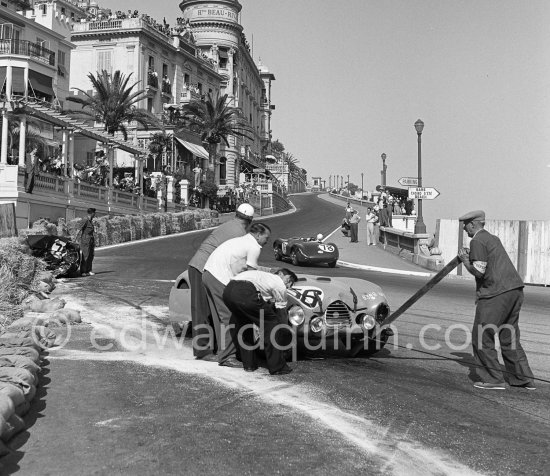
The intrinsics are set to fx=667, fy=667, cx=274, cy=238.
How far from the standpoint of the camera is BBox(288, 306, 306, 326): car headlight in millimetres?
7445

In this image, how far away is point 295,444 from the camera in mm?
4715

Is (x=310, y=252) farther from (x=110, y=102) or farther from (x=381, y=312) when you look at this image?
(x=110, y=102)

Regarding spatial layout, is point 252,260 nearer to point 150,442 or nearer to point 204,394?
point 204,394

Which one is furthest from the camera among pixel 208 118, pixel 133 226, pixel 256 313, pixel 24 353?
pixel 208 118

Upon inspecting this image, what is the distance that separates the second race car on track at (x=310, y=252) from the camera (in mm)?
21562

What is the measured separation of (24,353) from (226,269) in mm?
2235

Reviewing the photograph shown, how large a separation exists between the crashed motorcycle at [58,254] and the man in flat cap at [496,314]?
10936mm

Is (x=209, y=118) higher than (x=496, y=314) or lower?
higher

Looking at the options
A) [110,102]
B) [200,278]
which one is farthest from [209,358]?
[110,102]

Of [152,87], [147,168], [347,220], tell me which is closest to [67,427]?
[347,220]

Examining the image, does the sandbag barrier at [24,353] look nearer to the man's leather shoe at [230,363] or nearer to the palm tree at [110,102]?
the man's leather shoe at [230,363]

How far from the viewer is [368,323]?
7.72 meters

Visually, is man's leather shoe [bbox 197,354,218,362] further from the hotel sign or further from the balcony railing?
the hotel sign

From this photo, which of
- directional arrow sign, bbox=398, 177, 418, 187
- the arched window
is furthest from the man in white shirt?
the arched window
